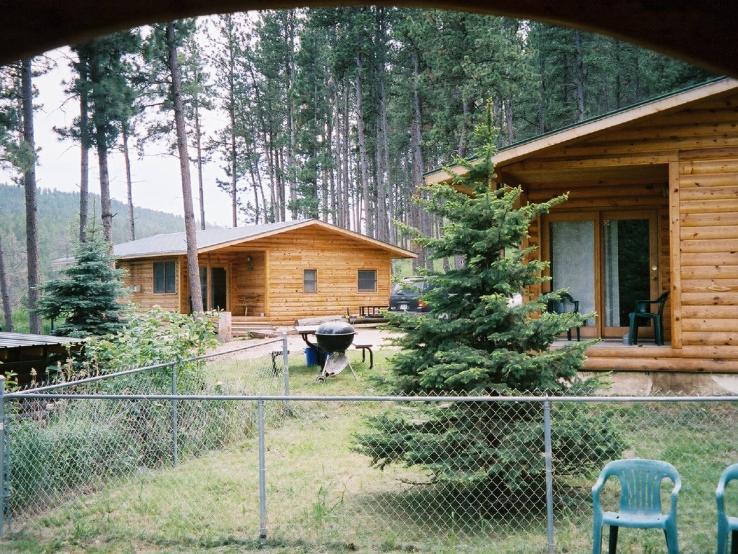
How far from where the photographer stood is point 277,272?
2564cm

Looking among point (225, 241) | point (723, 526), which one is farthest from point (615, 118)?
point (225, 241)

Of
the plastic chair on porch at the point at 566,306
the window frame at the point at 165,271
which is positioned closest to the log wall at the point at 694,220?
the plastic chair on porch at the point at 566,306

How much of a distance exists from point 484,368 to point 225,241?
1924 cm

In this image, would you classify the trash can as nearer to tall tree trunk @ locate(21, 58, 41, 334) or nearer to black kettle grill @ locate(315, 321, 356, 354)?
black kettle grill @ locate(315, 321, 356, 354)

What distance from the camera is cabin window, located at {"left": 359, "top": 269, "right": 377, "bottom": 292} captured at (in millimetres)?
27938

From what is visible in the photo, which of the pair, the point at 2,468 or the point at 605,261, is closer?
the point at 2,468

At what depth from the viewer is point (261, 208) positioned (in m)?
52.9

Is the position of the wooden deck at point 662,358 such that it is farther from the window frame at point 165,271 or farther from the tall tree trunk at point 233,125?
the tall tree trunk at point 233,125

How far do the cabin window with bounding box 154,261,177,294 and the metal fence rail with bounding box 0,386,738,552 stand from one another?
1909 cm

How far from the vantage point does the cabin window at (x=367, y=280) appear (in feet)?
91.7

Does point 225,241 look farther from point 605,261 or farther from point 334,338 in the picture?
point 605,261

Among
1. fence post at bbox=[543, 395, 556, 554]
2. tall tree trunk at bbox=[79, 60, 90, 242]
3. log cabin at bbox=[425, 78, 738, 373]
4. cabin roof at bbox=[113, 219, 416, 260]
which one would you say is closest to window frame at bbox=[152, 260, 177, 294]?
cabin roof at bbox=[113, 219, 416, 260]

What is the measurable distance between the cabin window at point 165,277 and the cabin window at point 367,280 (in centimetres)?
771

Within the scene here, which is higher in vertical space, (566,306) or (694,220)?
(694,220)
